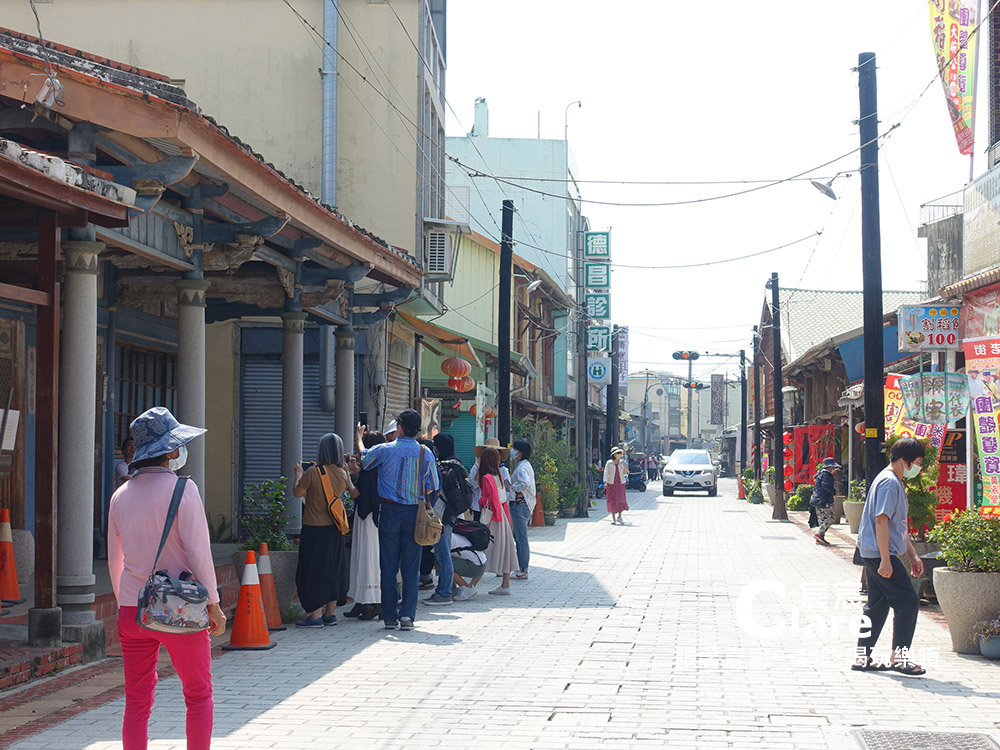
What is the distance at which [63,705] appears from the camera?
717cm

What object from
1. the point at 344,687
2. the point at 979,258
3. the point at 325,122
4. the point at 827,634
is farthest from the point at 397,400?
the point at 344,687

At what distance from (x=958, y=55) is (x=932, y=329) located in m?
3.64

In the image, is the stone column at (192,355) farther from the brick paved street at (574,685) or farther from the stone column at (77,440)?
the stone column at (77,440)

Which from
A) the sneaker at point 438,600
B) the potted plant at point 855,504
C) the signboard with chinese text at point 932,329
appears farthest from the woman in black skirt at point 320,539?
the potted plant at point 855,504

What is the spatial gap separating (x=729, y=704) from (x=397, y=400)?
14756 millimetres

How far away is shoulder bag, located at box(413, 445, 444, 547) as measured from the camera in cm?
1036

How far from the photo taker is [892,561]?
8266mm

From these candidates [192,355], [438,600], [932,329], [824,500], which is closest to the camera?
[192,355]

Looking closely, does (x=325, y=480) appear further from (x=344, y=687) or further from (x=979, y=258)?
(x=979, y=258)

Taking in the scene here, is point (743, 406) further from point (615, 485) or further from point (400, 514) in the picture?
point (400, 514)

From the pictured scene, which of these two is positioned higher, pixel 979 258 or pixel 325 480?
pixel 979 258

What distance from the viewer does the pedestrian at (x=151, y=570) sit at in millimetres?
5090

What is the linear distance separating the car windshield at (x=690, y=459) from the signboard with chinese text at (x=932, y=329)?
1299 inches

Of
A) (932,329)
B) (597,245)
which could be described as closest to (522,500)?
(932,329)
